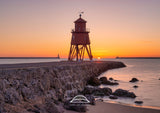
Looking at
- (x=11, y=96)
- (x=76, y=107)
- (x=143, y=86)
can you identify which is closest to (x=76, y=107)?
(x=76, y=107)

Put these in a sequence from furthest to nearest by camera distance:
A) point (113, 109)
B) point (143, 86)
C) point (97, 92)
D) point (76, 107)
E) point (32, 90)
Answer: point (143, 86)
point (97, 92)
point (113, 109)
point (32, 90)
point (76, 107)

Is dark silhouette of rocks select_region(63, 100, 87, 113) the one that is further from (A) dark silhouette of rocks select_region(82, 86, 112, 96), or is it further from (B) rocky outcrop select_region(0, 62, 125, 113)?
(A) dark silhouette of rocks select_region(82, 86, 112, 96)

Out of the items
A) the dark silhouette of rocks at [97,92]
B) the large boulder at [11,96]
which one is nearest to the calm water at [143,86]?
the dark silhouette of rocks at [97,92]

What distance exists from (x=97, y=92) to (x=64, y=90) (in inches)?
165

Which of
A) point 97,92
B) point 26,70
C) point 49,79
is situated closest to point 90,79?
point 97,92

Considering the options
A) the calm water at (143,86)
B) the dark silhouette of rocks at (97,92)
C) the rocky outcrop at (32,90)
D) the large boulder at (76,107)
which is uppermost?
the rocky outcrop at (32,90)

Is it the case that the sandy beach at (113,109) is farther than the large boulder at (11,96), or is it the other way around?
the sandy beach at (113,109)

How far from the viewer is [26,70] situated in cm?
1545

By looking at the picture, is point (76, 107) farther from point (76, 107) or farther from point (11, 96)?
point (11, 96)

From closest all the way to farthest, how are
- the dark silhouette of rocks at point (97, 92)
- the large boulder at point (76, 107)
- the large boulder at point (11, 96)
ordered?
the large boulder at point (11, 96)
the large boulder at point (76, 107)
the dark silhouette of rocks at point (97, 92)

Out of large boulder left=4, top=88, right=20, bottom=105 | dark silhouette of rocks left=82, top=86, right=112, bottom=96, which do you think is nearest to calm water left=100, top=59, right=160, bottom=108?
dark silhouette of rocks left=82, top=86, right=112, bottom=96

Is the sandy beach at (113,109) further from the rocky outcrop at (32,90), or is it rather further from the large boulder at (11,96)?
the large boulder at (11,96)

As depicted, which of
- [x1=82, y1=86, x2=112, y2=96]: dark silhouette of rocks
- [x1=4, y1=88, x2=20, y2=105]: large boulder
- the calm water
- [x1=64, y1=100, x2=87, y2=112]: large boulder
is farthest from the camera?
[x1=82, y1=86, x2=112, y2=96]: dark silhouette of rocks

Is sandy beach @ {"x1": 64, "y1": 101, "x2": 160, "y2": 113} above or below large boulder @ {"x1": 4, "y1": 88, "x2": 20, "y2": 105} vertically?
below
